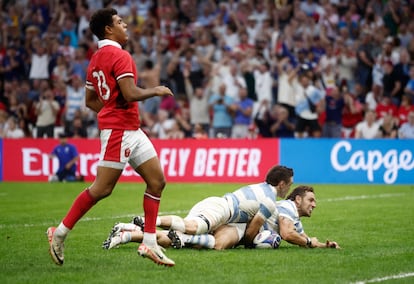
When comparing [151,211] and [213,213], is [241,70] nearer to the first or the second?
[213,213]

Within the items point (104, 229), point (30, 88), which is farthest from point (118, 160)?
point (30, 88)

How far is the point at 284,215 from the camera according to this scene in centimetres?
1080

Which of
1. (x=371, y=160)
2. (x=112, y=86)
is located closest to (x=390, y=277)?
(x=112, y=86)

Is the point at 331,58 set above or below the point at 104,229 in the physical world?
above

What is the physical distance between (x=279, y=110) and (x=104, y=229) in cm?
1214

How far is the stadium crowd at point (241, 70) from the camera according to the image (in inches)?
975

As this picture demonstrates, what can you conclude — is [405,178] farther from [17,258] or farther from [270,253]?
[17,258]

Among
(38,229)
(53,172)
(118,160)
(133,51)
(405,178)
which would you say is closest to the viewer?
(118,160)

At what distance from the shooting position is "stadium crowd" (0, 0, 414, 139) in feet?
81.3

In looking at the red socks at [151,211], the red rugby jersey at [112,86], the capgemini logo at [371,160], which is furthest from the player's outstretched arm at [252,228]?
the capgemini logo at [371,160]

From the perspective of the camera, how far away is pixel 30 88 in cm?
2753

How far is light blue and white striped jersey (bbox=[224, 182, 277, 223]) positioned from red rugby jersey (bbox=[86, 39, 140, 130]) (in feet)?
6.05

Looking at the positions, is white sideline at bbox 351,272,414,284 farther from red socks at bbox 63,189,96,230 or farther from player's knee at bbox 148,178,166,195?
red socks at bbox 63,189,96,230

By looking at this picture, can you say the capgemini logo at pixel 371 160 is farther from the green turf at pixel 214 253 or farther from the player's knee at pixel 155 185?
the player's knee at pixel 155 185
